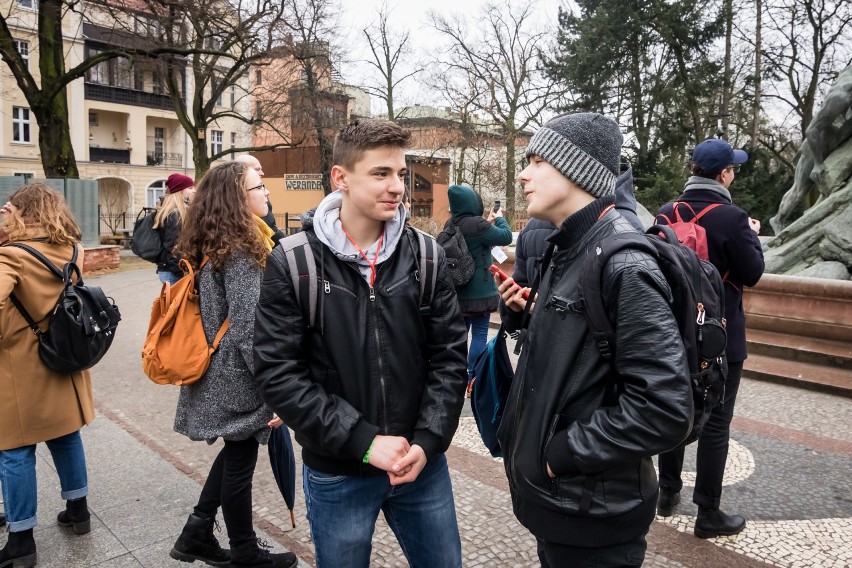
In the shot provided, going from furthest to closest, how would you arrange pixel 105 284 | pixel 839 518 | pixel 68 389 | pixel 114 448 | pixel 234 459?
1. pixel 105 284
2. pixel 114 448
3. pixel 839 518
4. pixel 68 389
5. pixel 234 459

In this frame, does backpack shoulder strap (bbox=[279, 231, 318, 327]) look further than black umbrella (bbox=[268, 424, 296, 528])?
No

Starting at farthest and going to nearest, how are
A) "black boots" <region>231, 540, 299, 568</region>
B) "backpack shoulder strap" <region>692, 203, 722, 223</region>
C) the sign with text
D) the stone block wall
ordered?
the sign with text, the stone block wall, "backpack shoulder strap" <region>692, 203, 722, 223</region>, "black boots" <region>231, 540, 299, 568</region>

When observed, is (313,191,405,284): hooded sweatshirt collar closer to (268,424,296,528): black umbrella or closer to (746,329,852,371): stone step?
(268,424,296,528): black umbrella

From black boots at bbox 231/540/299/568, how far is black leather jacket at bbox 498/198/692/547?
5.24ft

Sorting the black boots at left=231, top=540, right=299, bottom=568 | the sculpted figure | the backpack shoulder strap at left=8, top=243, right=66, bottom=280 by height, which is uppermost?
the sculpted figure

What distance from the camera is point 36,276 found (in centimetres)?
327

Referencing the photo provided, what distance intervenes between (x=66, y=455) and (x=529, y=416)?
2.80 meters

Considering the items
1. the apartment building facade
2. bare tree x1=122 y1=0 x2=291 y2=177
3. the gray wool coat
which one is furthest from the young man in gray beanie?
the apartment building facade

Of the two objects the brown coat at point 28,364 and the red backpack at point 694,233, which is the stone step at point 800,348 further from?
the brown coat at point 28,364

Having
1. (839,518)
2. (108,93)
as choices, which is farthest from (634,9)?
(108,93)

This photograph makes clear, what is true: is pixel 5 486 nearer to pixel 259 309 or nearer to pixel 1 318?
pixel 1 318

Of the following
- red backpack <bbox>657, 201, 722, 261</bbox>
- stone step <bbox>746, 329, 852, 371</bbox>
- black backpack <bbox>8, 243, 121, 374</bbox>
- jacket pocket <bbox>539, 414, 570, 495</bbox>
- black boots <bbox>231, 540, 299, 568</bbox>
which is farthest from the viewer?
stone step <bbox>746, 329, 852, 371</bbox>

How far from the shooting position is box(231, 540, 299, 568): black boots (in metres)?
3.05

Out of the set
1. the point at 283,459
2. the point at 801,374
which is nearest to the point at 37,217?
the point at 283,459
